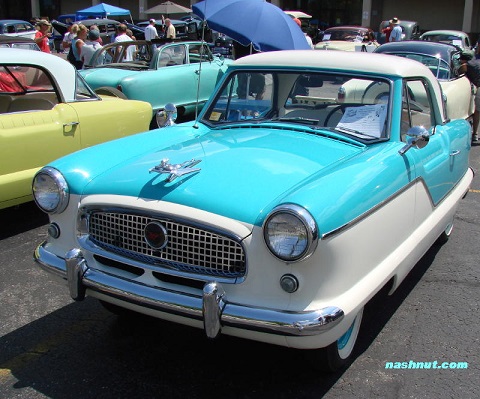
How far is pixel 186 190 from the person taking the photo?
281 centimetres

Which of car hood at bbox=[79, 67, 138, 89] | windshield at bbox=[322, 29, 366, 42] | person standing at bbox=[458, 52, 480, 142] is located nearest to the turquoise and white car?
car hood at bbox=[79, 67, 138, 89]

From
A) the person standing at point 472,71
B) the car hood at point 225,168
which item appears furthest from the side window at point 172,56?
the car hood at point 225,168

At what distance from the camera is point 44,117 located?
5219mm

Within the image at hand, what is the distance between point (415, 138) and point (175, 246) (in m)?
1.58

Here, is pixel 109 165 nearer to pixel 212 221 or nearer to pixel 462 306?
pixel 212 221

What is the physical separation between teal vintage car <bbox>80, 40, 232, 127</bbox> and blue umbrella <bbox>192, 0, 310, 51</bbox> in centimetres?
83

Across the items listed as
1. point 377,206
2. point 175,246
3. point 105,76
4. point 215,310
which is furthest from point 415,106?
point 105,76

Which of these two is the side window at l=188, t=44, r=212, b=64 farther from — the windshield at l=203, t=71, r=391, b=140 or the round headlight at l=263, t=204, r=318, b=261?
the round headlight at l=263, t=204, r=318, b=261

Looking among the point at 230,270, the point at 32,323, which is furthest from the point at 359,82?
the point at 32,323

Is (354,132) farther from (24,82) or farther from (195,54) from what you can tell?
(195,54)

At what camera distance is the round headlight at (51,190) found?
3164 mm

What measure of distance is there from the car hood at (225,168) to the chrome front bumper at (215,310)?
0.40 meters

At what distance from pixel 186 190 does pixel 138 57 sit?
7.59m

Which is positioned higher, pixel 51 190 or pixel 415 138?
pixel 415 138
